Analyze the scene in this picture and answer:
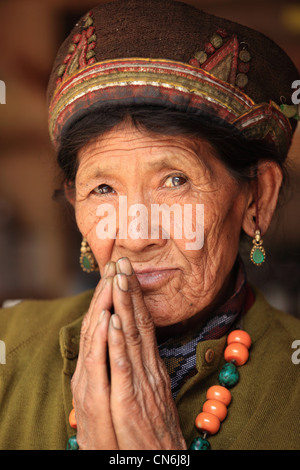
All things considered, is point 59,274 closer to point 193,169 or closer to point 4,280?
point 4,280

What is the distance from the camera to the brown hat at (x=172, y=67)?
5.18 feet

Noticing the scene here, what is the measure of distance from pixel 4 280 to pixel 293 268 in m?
2.25

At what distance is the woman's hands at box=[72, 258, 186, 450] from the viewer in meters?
1.40

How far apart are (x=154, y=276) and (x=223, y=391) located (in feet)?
1.41

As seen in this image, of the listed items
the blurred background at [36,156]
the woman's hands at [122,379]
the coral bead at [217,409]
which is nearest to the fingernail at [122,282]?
the woman's hands at [122,379]

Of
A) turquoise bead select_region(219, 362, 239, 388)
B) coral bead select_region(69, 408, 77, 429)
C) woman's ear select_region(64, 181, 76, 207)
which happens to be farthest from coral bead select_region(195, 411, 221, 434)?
woman's ear select_region(64, 181, 76, 207)

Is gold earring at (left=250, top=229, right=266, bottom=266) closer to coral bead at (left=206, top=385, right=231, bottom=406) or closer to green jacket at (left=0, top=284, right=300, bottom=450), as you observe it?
green jacket at (left=0, top=284, right=300, bottom=450)

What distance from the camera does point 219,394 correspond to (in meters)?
1.68

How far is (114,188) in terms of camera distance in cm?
172

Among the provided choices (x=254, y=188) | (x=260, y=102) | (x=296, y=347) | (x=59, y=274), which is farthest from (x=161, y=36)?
(x=59, y=274)

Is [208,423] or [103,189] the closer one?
[208,423]

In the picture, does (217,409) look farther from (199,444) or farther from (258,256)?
(258,256)

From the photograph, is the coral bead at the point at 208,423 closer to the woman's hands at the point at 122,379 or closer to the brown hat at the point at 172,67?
the woman's hands at the point at 122,379

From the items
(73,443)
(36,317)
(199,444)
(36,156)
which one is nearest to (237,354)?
(199,444)
